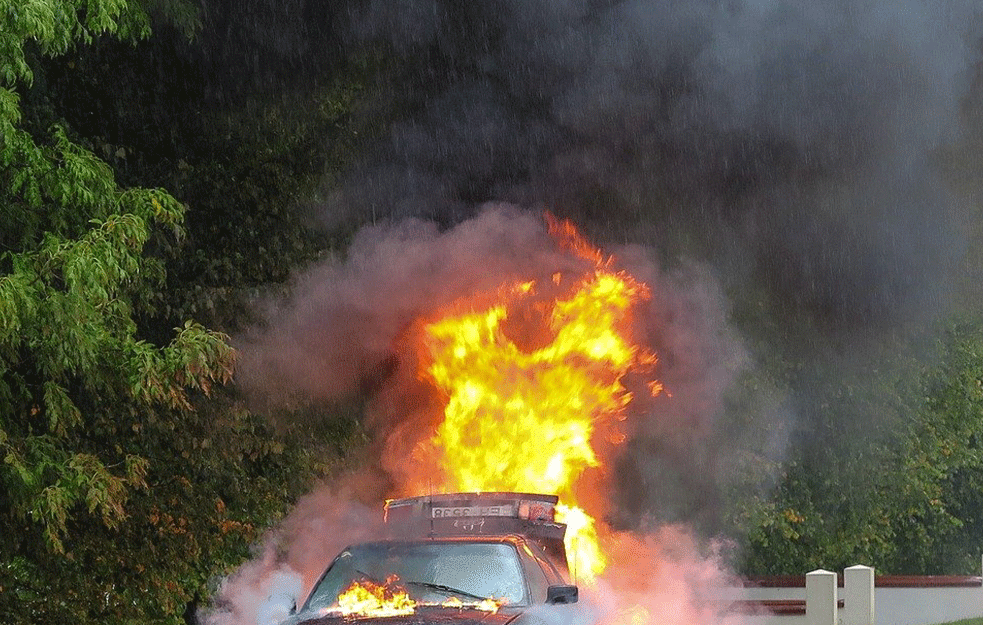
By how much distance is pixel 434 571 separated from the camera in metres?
9.35

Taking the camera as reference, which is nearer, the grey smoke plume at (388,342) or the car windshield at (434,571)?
the car windshield at (434,571)

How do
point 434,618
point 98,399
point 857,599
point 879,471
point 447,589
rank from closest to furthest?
point 434,618
point 447,589
point 98,399
point 857,599
point 879,471

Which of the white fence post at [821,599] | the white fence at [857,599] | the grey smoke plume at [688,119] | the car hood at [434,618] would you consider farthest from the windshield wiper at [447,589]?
the white fence post at [821,599]

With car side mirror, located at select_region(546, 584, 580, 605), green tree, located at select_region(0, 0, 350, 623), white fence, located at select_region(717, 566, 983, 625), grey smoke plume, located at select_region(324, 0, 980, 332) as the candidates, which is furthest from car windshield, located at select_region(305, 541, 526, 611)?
white fence, located at select_region(717, 566, 983, 625)

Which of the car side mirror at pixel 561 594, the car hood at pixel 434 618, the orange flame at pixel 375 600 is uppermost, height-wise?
the car side mirror at pixel 561 594

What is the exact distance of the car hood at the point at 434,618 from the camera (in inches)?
326

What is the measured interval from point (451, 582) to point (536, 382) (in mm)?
4908

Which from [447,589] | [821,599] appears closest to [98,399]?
[447,589]

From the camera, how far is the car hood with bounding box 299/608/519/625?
8.27 metres

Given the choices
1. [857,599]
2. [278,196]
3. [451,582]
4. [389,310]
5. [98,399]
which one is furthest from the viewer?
[857,599]

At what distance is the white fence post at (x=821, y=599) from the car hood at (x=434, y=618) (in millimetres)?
10144

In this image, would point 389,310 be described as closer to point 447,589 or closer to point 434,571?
point 434,571

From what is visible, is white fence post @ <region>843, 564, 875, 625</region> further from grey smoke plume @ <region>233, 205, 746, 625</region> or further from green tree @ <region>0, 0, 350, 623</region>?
green tree @ <region>0, 0, 350, 623</region>

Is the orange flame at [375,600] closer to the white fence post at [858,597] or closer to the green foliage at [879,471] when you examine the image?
the white fence post at [858,597]
